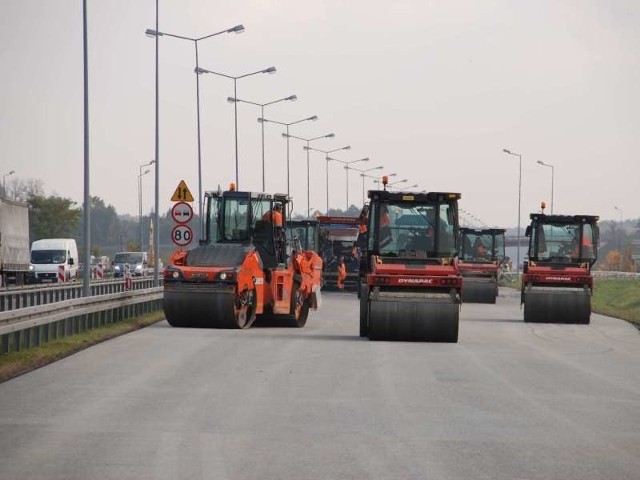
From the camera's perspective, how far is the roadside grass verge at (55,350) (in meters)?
17.7

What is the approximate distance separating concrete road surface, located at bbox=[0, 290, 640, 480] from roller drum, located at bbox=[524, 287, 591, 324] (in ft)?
34.8

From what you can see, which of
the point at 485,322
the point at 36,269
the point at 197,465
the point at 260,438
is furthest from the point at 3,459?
the point at 36,269

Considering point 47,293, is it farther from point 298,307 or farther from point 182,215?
point 298,307

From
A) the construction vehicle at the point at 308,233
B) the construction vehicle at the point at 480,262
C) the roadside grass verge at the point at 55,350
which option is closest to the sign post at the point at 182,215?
the roadside grass verge at the point at 55,350

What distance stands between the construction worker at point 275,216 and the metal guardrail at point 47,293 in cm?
825

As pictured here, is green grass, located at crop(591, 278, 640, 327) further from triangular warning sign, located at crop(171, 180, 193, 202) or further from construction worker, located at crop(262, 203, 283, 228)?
construction worker, located at crop(262, 203, 283, 228)

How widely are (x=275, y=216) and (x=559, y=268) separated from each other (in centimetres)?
929

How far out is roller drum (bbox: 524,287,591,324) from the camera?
33.7 meters

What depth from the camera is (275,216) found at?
94.8 ft

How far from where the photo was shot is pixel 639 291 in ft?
247

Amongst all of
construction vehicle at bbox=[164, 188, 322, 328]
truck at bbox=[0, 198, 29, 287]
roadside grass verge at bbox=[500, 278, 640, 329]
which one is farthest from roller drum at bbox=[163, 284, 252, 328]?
truck at bbox=[0, 198, 29, 287]

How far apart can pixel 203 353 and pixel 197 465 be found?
10531 millimetres

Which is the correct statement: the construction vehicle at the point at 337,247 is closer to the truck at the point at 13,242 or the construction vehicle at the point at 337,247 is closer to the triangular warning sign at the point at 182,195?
the truck at the point at 13,242

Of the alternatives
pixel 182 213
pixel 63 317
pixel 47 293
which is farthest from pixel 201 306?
pixel 47 293
